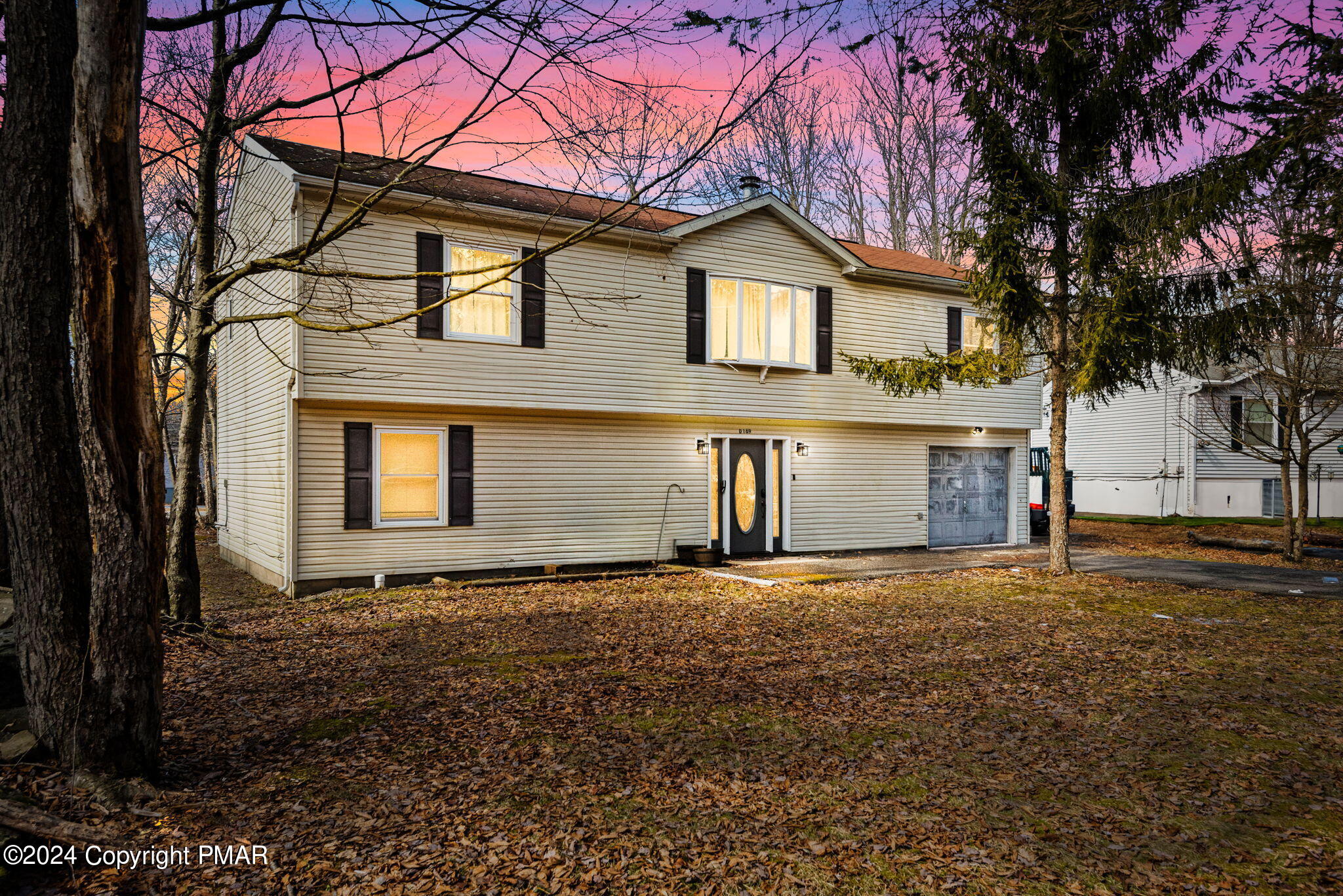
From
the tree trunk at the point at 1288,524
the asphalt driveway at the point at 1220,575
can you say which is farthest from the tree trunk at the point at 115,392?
the tree trunk at the point at 1288,524

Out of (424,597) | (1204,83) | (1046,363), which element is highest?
(1204,83)

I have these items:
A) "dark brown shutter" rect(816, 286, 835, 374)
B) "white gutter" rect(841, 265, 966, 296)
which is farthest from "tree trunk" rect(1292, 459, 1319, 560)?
"dark brown shutter" rect(816, 286, 835, 374)

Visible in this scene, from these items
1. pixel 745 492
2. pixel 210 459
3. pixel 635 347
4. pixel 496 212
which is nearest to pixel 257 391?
pixel 496 212

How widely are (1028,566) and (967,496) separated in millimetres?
3658

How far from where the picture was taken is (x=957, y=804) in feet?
13.4

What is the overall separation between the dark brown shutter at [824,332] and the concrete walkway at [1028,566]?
3852 millimetres

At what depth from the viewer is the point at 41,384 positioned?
13.3 ft

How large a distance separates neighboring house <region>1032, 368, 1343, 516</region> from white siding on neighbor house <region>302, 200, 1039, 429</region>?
36.8 ft

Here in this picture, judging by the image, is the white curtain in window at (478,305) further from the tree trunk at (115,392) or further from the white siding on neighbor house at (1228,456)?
the white siding on neighbor house at (1228,456)

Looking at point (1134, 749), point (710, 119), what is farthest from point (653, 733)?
point (710, 119)

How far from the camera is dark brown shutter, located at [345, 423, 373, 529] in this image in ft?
36.3

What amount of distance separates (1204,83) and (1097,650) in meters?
9.29

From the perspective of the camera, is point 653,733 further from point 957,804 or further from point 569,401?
point 569,401

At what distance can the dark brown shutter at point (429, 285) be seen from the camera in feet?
36.9
